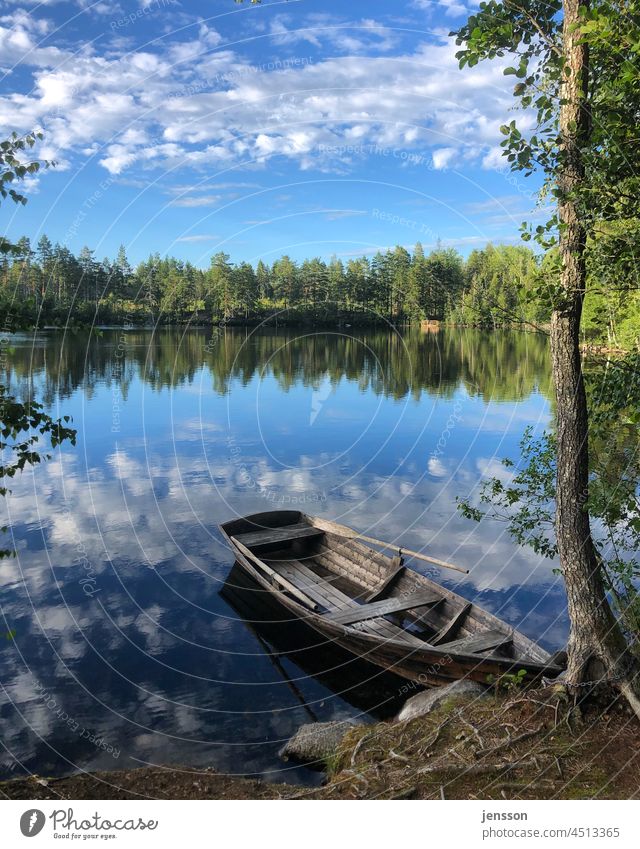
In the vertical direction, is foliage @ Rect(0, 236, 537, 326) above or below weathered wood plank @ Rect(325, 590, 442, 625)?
above

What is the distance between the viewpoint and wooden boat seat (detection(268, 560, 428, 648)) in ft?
41.0

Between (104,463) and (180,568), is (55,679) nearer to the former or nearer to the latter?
(180,568)

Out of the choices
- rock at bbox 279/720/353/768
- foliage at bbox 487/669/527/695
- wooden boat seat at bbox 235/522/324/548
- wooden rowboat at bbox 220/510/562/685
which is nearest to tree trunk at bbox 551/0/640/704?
foliage at bbox 487/669/527/695

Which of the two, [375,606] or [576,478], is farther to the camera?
[375,606]

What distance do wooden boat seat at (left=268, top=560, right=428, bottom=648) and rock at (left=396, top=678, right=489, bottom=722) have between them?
837 millimetres

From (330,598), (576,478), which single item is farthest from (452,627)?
(576,478)

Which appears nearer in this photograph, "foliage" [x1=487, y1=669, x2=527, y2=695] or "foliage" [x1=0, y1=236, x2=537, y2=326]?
"foliage" [x1=487, y1=669, x2=527, y2=695]

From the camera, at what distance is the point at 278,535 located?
17.2 metres

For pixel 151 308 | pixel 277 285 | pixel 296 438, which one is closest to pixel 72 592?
pixel 296 438

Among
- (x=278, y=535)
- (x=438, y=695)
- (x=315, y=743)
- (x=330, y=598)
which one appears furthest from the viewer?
(x=278, y=535)

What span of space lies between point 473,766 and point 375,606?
636 centimetres

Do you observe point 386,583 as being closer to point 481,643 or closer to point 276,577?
point 276,577

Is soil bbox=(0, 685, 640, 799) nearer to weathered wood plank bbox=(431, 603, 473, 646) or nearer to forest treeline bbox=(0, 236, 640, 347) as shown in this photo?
weathered wood plank bbox=(431, 603, 473, 646)

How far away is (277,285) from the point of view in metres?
78.0
